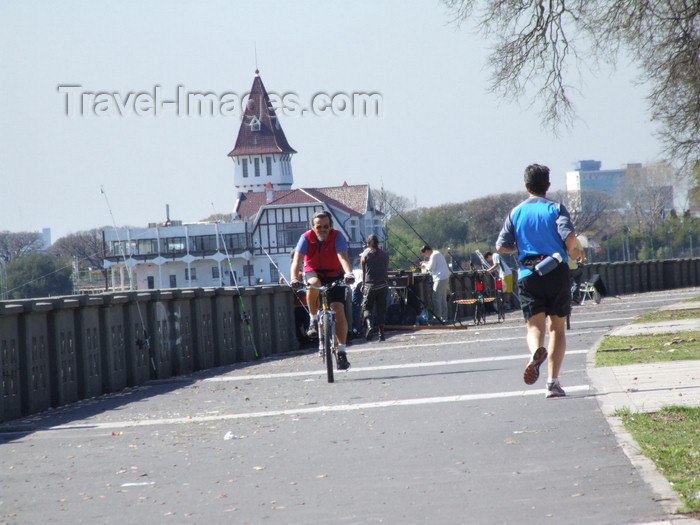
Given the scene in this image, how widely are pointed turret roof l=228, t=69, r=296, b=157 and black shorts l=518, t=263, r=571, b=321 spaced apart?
142m

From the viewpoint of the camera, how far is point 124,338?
44.4 ft

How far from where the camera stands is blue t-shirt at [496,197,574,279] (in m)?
8.88

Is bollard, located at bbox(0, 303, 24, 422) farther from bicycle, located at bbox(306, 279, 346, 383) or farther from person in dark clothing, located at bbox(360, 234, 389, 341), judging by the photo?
person in dark clothing, located at bbox(360, 234, 389, 341)

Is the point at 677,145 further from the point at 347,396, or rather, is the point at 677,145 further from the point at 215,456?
the point at 215,456

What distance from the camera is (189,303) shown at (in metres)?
15.8

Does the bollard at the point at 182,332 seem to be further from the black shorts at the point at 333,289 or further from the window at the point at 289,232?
the window at the point at 289,232

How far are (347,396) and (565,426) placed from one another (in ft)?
10.4

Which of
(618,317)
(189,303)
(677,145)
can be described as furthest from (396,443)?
(677,145)

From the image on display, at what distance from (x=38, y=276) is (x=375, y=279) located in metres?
20.4

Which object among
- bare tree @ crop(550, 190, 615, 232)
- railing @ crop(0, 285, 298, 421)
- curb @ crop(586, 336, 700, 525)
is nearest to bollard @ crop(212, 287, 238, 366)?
railing @ crop(0, 285, 298, 421)

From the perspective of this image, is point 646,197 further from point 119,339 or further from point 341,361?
point 341,361

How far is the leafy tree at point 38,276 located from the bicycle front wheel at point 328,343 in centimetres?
2353

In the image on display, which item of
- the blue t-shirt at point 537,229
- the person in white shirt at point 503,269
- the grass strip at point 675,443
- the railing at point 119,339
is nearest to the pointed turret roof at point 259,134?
the person in white shirt at point 503,269

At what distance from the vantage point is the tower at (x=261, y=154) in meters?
153
